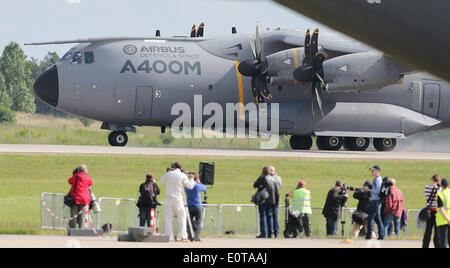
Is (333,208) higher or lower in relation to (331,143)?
lower

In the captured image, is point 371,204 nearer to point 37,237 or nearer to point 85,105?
point 37,237

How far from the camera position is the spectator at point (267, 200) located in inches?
680

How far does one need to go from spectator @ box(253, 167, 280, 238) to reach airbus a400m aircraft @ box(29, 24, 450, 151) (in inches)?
646

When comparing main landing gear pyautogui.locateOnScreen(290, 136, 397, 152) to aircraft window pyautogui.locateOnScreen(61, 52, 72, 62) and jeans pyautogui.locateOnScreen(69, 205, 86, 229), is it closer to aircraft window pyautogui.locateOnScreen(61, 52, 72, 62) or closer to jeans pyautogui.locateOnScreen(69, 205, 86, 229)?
aircraft window pyautogui.locateOnScreen(61, 52, 72, 62)

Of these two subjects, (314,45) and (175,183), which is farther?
(314,45)

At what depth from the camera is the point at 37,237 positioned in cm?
1545

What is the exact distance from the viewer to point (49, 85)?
34.3 meters

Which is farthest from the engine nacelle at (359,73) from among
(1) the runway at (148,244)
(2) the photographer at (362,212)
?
(1) the runway at (148,244)

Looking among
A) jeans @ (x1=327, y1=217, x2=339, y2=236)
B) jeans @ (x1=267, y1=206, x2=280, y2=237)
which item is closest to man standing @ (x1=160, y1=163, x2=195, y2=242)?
jeans @ (x1=267, y1=206, x2=280, y2=237)

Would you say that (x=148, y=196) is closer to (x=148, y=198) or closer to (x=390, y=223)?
(x=148, y=198)

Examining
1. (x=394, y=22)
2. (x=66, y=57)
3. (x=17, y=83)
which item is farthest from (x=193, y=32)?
(x=17, y=83)

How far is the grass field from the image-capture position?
24516mm

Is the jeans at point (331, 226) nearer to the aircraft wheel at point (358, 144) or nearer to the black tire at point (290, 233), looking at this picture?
the black tire at point (290, 233)

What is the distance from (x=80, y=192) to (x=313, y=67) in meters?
18.8
